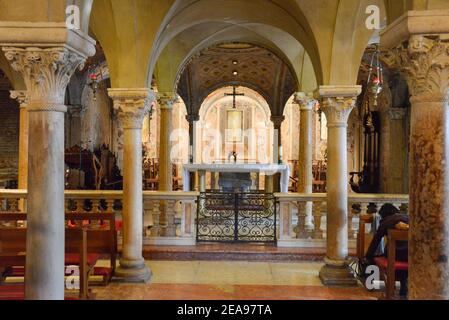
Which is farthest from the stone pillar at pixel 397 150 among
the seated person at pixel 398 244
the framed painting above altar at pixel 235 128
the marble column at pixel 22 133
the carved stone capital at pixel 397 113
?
the marble column at pixel 22 133

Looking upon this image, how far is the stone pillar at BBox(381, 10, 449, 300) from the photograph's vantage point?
11.4 ft

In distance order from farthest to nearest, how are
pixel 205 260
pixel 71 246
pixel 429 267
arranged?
pixel 205 260, pixel 71 246, pixel 429 267

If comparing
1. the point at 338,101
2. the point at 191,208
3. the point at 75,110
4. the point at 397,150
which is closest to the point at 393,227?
the point at 338,101

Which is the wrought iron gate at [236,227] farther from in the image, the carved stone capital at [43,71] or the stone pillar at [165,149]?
the carved stone capital at [43,71]

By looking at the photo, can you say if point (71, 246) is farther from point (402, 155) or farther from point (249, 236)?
point (402, 155)

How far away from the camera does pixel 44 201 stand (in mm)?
3871

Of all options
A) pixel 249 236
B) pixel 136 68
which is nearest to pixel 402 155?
pixel 249 236

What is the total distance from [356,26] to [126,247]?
476cm

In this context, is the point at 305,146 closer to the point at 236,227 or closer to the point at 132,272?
the point at 236,227

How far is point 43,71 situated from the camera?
3910 mm

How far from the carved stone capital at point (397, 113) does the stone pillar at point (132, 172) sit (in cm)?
1124

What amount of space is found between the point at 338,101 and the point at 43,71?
14.3 feet

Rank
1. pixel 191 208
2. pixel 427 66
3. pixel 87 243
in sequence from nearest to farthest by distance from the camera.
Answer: pixel 427 66, pixel 87 243, pixel 191 208

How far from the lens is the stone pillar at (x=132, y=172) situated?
6.70 meters
